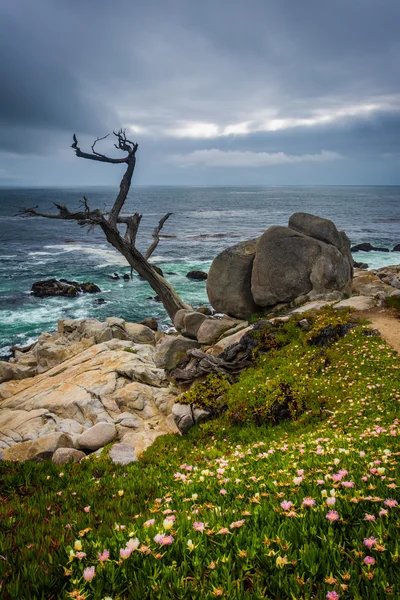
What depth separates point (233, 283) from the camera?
22.9 metres

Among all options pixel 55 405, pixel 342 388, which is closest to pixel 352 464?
pixel 342 388

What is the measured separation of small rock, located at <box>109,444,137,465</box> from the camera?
8.92 meters

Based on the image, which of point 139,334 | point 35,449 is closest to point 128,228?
point 139,334

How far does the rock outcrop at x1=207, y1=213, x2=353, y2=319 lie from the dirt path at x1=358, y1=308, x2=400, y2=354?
4134 mm

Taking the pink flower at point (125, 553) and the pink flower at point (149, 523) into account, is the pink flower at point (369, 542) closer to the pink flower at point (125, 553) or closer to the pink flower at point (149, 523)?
the pink flower at point (125, 553)

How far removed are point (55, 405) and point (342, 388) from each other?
10.9 metres

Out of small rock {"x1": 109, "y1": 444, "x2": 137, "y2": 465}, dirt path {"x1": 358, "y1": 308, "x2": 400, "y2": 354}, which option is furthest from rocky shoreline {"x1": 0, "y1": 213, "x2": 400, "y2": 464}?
dirt path {"x1": 358, "y1": 308, "x2": 400, "y2": 354}

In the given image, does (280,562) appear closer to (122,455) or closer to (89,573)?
(89,573)

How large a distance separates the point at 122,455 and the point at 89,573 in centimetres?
622

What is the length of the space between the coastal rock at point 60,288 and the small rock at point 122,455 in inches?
1511

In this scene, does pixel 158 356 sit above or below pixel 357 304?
below

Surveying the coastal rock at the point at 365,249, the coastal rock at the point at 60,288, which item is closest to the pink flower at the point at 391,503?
the coastal rock at the point at 60,288

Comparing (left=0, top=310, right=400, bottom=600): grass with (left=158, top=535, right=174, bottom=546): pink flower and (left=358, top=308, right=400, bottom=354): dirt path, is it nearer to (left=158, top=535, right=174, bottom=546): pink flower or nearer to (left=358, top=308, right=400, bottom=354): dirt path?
(left=158, top=535, right=174, bottom=546): pink flower

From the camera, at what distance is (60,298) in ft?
149
